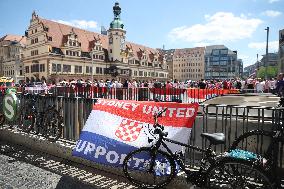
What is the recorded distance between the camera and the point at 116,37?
84312mm

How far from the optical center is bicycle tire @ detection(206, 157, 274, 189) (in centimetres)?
372

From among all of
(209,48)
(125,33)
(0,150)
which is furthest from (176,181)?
(209,48)

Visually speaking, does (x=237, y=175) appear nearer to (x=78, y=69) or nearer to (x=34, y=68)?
(x=78, y=69)

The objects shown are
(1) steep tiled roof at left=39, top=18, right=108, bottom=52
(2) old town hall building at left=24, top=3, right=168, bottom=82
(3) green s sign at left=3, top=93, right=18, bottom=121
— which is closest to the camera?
(3) green s sign at left=3, top=93, right=18, bottom=121

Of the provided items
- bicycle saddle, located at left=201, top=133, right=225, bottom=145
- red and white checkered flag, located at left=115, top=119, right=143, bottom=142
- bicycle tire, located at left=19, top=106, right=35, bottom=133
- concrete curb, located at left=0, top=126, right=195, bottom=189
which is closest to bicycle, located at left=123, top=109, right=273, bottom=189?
bicycle saddle, located at left=201, top=133, right=225, bottom=145

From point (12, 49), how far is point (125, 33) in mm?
43963

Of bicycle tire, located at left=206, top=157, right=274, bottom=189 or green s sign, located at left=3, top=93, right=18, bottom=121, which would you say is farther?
green s sign, located at left=3, top=93, right=18, bottom=121

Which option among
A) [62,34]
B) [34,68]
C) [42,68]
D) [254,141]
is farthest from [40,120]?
[62,34]

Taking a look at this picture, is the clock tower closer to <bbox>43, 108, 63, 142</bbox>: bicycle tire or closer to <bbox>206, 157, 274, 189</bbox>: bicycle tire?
<bbox>43, 108, 63, 142</bbox>: bicycle tire

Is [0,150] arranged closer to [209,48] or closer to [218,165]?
[218,165]

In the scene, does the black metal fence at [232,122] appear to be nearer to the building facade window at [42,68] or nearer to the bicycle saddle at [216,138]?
the bicycle saddle at [216,138]

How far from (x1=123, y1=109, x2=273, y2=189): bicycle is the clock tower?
3135 inches

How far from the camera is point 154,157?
15.7ft

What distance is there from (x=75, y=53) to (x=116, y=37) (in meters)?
16.9
